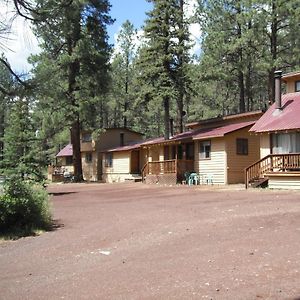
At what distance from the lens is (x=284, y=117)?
79.9 feet

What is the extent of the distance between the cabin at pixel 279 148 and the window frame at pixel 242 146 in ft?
10.6

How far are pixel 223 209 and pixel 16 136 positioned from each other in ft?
44.1

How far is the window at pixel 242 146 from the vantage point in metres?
29.0

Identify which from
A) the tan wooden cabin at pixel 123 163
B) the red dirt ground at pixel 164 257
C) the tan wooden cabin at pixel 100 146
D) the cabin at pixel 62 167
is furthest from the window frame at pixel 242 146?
the cabin at pixel 62 167

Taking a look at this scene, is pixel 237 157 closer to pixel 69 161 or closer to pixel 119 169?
pixel 119 169

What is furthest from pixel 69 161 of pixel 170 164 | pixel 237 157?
pixel 237 157

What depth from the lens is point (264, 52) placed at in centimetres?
3272

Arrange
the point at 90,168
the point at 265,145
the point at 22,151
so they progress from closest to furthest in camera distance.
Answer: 1. the point at 22,151
2. the point at 265,145
3. the point at 90,168

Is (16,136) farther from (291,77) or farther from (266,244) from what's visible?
(266,244)

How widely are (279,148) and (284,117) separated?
1752 millimetres

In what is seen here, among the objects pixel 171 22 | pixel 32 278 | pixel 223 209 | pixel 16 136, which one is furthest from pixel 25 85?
pixel 171 22

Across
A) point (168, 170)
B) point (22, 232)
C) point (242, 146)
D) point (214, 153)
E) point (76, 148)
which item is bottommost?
point (22, 232)

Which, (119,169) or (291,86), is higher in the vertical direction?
(291,86)

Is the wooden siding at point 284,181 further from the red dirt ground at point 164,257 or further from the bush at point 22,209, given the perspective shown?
the bush at point 22,209
